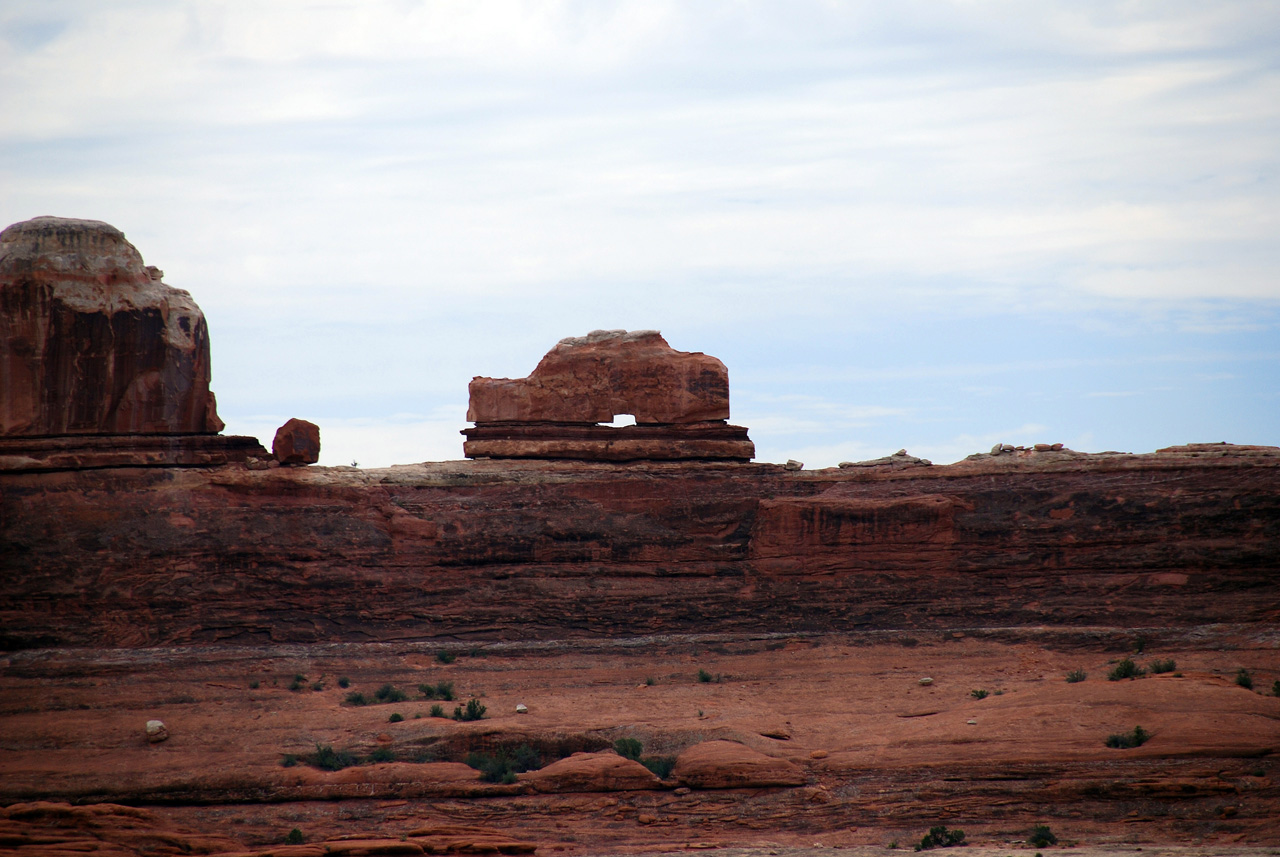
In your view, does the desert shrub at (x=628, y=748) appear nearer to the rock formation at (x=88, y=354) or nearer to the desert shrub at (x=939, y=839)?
the desert shrub at (x=939, y=839)

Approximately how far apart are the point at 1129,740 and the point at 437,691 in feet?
51.5

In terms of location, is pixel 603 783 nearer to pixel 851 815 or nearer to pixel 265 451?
pixel 851 815

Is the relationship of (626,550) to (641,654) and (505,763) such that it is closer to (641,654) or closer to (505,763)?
(641,654)

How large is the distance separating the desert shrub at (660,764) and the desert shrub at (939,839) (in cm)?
558

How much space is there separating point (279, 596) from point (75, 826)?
11.2 meters

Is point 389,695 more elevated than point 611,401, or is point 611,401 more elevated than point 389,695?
point 611,401

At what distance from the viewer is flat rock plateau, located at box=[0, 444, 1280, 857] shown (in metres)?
23.3

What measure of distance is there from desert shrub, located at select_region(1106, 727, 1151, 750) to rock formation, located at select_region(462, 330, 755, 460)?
1612 cm

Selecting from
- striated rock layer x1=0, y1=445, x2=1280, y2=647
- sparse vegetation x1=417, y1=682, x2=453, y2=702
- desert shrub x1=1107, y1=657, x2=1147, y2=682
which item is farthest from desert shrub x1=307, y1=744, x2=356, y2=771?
desert shrub x1=1107, y1=657, x2=1147, y2=682

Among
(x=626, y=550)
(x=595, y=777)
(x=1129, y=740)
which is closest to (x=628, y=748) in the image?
(x=595, y=777)

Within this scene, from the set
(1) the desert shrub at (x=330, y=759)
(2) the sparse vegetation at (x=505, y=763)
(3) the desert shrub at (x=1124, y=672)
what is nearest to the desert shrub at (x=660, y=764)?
(2) the sparse vegetation at (x=505, y=763)

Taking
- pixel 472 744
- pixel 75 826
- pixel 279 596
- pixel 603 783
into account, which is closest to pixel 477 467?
pixel 279 596

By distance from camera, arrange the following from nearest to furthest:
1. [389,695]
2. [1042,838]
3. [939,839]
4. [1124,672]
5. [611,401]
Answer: [1042,838] < [939,839] < [1124,672] < [389,695] < [611,401]

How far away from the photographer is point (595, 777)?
976 inches
